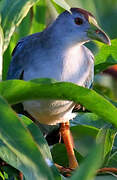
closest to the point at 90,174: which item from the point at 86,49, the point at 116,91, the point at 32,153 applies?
the point at 32,153

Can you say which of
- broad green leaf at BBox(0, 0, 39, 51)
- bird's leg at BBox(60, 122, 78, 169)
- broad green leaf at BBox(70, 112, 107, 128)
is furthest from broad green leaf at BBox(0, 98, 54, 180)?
broad green leaf at BBox(70, 112, 107, 128)

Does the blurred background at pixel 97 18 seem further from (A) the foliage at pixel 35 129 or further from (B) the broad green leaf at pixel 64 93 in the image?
(B) the broad green leaf at pixel 64 93

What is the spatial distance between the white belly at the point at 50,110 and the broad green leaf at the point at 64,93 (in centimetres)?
57

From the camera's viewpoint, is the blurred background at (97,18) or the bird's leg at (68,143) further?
the blurred background at (97,18)

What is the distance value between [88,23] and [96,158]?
1254 millimetres

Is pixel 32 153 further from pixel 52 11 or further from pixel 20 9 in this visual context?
pixel 52 11

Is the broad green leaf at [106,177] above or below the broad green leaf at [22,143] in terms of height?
below

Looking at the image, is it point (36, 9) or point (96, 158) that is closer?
point (96, 158)

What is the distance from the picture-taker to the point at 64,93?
3.76ft

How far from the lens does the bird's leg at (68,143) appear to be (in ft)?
5.15

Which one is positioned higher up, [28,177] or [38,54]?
[38,54]

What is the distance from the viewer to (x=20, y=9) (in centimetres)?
135

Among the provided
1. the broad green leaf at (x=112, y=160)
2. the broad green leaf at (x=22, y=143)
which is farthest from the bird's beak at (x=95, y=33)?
the broad green leaf at (x=22, y=143)

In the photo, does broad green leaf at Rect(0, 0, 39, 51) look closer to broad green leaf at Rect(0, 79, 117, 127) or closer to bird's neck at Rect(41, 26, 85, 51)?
broad green leaf at Rect(0, 79, 117, 127)
